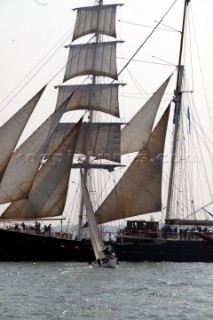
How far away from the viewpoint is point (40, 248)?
66875 mm

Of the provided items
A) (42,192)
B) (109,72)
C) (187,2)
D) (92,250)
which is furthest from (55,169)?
(187,2)

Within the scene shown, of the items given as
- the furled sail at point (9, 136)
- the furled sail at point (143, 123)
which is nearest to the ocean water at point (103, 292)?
the furled sail at point (9, 136)

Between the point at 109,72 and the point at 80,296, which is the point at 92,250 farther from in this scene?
the point at 80,296

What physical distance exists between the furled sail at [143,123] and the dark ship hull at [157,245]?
6.59 meters

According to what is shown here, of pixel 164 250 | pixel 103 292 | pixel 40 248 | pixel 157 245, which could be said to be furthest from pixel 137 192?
pixel 103 292

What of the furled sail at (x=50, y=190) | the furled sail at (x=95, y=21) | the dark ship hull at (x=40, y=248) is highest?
the furled sail at (x=95, y=21)

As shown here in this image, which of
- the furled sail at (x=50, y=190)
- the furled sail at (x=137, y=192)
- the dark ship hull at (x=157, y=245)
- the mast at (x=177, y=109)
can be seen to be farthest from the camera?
the mast at (x=177, y=109)

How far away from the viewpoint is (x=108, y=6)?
75.1 metres

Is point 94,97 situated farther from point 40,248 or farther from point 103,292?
point 103,292

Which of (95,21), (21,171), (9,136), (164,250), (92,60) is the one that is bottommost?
(164,250)

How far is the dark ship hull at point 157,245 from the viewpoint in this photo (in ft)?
229

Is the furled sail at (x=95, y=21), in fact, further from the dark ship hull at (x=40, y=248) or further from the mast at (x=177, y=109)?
the dark ship hull at (x=40, y=248)

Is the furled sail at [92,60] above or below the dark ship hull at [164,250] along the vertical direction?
above

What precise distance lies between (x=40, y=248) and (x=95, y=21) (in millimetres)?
21532
